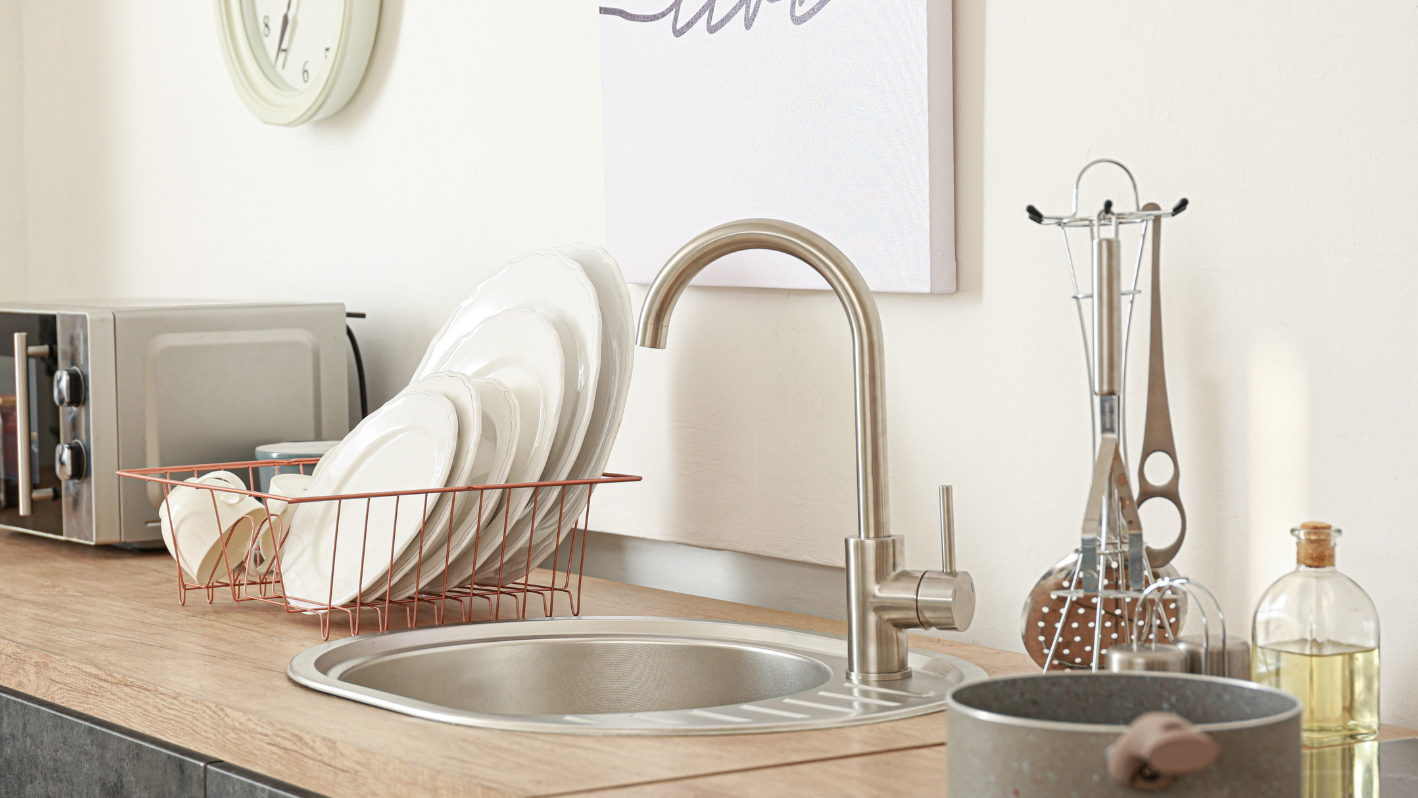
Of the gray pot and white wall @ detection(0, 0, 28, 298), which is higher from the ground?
white wall @ detection(0, 0, 28, 298)

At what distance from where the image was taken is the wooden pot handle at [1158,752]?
59 cm

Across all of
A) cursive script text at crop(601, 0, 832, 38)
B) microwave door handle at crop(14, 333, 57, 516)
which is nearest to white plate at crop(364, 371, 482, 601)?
cursive script text at crop(601, 0, 832, 38)

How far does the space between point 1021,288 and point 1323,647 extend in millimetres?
406

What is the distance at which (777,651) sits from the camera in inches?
51.4

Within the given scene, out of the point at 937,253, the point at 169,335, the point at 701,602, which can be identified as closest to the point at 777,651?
the point at 701,602

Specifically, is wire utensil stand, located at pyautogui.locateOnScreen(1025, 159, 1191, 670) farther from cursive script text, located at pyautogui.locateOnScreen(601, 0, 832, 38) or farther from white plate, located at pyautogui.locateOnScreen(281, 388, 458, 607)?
white plate, located at pyautogui.locateOnScreen(281, 388, 458, 607)

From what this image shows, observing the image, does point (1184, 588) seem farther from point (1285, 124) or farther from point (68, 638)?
point (68, 638)

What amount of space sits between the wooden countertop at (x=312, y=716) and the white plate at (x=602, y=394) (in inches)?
3.4

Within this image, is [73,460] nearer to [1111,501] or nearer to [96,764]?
[96,764]

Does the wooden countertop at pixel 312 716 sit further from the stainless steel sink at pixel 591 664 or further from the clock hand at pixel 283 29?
the clock hand at pixel 283 29

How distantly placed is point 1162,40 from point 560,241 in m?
0.75

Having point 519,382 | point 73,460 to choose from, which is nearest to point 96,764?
point 519,382

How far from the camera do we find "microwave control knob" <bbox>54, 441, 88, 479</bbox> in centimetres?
174

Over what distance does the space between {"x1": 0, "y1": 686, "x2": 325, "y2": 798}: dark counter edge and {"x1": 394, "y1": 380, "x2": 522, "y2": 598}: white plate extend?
31 cm
